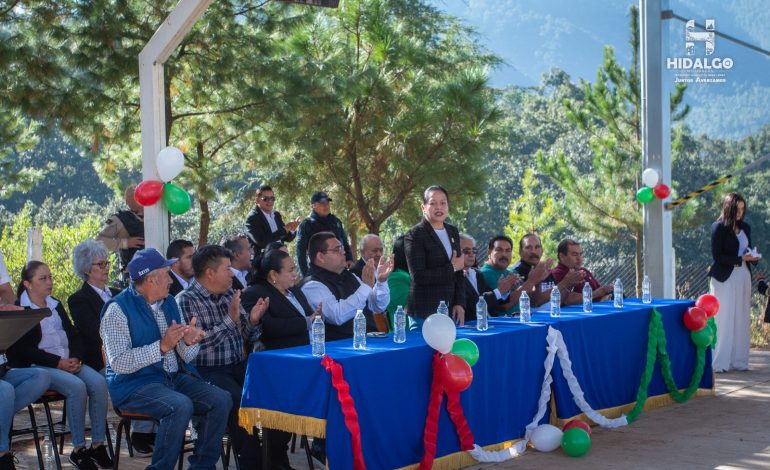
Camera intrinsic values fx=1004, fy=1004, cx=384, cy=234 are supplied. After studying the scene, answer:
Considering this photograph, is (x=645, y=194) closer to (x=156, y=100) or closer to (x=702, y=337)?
(x=702, y=337)

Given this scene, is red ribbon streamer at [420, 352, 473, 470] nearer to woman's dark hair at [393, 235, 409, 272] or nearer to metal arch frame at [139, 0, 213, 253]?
woman's dark hair at [393, 235, 409, 272]

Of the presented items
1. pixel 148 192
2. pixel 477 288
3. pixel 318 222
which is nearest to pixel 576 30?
pixel 318 222

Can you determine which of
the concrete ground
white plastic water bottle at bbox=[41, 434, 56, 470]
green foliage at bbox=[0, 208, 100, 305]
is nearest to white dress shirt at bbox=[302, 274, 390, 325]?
the concrete ground

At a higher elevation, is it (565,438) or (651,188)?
(651,188)

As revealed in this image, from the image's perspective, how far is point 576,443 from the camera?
5512mm

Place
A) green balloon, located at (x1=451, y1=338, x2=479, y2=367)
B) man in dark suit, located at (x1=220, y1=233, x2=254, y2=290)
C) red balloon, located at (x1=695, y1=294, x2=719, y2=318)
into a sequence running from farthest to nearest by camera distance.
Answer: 1. red balloon, located at (x1=695, y1=294, x2=719, y2=318)
2. man in dark suit, located at (x1=220, y1=233, x2=254, y2=290)
3. green balloon, located at (x1=451, y1=338, x2=479, y2=367)

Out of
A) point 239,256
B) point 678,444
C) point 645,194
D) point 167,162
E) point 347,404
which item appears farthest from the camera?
point 645,194

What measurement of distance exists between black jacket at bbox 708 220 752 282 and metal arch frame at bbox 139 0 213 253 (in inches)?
190

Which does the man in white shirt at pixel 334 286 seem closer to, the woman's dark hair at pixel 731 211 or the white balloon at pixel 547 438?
the white balloon at pixel 547 438

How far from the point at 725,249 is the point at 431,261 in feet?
12.0

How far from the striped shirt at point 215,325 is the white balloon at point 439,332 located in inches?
36.2

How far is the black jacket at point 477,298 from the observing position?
6973 mm

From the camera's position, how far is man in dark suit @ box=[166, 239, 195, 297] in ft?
21.1

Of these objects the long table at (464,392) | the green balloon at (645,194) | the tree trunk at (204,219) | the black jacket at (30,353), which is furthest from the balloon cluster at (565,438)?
the tree trunk at (204,219)
